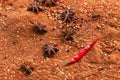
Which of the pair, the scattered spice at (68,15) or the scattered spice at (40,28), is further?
the scattered spice at (68,15)

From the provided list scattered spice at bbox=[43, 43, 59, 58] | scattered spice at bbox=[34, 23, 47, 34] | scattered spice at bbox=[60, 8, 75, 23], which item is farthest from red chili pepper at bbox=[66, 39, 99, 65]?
scattered spice at bbox=[34, 23, 47, 34]

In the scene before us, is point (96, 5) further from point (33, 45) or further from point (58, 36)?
point (33, 45)

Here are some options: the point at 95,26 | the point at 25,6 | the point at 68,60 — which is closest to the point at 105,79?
the point at 68,60

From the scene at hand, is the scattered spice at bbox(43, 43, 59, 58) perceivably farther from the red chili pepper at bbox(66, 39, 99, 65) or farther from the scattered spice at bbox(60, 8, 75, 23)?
the scattered spice at bbox(60, 8, 75, 23)


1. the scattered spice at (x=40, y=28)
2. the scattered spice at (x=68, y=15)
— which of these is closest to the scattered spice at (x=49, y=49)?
the scattered spice at (x=40, y=28)

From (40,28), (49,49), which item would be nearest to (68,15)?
(40,28)

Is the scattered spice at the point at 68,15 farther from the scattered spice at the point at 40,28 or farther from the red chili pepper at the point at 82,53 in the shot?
the red chili pepper at the point at 82,53
